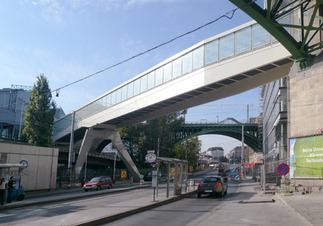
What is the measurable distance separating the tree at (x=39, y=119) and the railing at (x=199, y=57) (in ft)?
36.7

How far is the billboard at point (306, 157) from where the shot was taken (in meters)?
19.6

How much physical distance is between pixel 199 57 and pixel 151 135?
1673 inches

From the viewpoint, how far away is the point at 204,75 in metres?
25.7

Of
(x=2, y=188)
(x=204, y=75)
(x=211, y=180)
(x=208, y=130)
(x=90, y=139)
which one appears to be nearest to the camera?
(x=2, y=188)

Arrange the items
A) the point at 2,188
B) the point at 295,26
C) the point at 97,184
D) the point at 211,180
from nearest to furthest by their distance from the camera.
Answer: the point at 2,188
the point at 295,26
the point at 211,180
the point at 97,184

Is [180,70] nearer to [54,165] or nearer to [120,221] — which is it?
[54,165]

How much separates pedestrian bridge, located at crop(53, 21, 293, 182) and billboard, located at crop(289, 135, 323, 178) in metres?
5.57

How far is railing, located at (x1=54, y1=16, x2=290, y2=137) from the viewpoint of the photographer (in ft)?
74.7

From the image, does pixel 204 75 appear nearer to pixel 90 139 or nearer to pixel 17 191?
pixel 17 191

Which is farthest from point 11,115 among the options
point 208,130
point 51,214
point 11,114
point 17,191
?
point 51,214

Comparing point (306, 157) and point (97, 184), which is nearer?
point (306, 157)

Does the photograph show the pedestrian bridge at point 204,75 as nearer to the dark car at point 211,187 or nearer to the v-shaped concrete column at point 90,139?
the v-shaped concrete column at point 90,139

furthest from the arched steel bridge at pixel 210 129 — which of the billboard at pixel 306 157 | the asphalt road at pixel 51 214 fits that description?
the asphalt road at pixel 51 214

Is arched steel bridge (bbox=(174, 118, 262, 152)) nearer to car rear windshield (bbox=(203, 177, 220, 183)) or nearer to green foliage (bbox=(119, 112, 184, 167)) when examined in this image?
green foliage (bbox=(119, 112, 184, 167))
